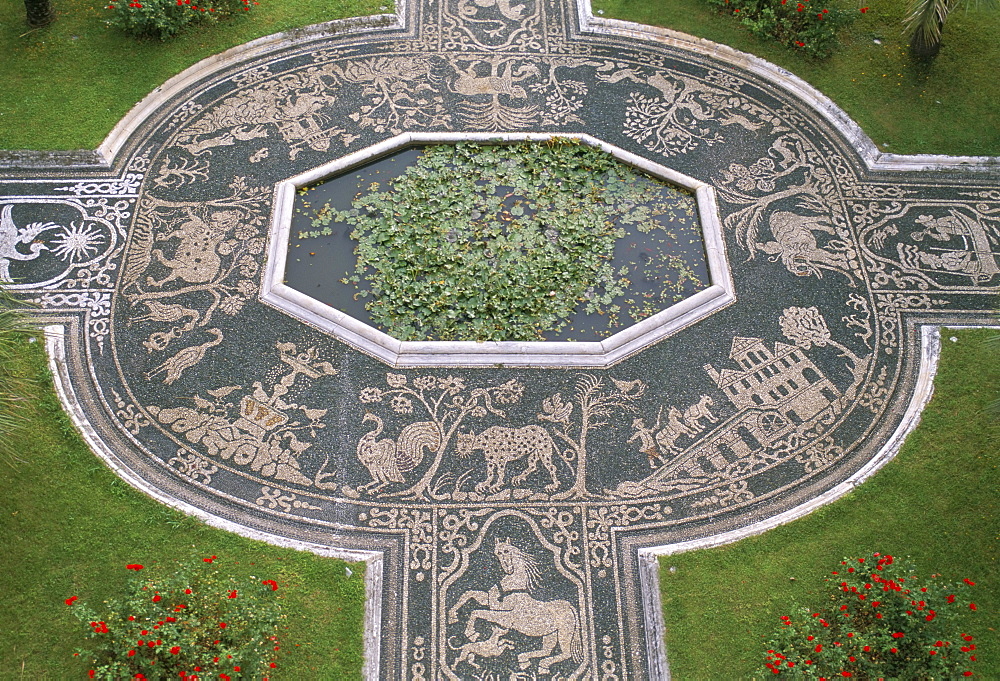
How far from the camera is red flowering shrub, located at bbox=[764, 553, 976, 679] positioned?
7488 millimetres

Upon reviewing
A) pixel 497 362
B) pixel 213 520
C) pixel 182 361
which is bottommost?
pixel 213 520

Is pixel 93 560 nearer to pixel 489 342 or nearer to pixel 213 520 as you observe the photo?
pixel 213 520

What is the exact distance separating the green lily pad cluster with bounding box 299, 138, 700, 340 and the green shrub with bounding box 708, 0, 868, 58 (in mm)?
3549

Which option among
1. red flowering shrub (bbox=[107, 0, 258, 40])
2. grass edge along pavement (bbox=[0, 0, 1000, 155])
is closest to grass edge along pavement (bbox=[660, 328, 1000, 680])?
grass edge along pavement (bbox=[0, 0, 1000, 155])

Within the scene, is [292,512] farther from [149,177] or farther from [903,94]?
[903,94]

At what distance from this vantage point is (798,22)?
13266mm

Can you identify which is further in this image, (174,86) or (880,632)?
(174,86)

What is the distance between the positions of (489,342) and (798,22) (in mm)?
7593

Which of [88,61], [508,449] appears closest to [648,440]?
[508,449]

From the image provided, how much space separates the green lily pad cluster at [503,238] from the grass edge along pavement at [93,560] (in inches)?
120

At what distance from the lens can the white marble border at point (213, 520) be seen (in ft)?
26.2

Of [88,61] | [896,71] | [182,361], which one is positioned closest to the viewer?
[182,361]

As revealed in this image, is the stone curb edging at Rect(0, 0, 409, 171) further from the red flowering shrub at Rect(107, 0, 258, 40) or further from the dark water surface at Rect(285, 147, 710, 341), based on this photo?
the dark water surface at Rect(285, 147, 710, 341)

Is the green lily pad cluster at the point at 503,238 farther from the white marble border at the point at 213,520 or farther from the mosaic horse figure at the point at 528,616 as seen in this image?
the mosaic horse figure at the point at 528,616
